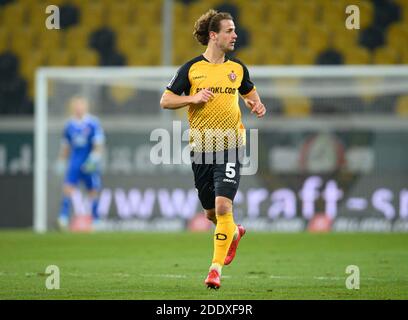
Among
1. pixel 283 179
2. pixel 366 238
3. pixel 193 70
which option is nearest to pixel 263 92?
pixel 283 179

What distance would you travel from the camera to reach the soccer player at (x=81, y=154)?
1712cm

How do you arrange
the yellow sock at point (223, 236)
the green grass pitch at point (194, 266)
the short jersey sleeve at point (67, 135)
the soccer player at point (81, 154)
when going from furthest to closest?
1. the short jersey sleeve at point (67, 135)
2. the soccer player at point (81, 154)
3. the yellow sock at point (223, 236)
4. the green grass pitch at point (194, 266)

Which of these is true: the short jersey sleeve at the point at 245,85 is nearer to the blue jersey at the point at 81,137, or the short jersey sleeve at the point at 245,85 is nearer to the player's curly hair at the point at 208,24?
the player's curly hair at the point at 208,24

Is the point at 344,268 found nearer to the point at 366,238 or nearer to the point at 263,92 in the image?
the point at 366,238

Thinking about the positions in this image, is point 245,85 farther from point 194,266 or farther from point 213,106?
point 194,266

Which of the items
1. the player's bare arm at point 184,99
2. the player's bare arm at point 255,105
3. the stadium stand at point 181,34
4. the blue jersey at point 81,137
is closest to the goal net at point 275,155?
the blue jersey at point 81,137

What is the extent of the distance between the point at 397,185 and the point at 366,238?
8.83 ft

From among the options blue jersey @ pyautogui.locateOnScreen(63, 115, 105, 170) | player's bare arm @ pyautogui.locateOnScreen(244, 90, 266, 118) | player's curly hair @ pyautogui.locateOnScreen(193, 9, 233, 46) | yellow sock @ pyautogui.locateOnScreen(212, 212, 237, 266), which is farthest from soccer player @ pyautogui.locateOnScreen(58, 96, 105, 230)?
yellow sock @ pyautogui.locateOnScreen(212, 212, 237, 266)

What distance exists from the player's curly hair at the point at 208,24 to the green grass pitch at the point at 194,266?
2.03 meters

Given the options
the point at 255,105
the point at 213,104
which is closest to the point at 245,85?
the point at 255,105

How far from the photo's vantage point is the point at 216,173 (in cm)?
808

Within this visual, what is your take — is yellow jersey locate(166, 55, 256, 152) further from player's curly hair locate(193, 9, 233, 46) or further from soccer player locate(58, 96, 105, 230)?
soccer player locate(58, 96, 105, 230)

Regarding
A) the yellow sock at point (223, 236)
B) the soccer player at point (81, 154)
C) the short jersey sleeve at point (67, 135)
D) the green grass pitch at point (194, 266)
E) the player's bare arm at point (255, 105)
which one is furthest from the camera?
the short jersey sleeve at point (67, 135)

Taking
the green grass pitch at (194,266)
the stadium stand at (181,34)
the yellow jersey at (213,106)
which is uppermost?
the stadium stand at (181,34)
